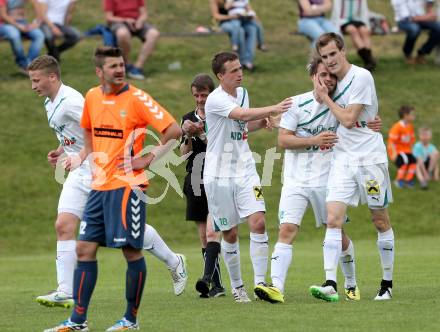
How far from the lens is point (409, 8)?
2852cm

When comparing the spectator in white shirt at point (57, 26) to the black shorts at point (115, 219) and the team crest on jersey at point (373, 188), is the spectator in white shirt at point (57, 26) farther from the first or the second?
the black shorts at point (115, 219)

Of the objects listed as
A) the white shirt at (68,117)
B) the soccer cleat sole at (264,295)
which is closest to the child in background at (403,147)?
the soccer cleat sole at (264,295)

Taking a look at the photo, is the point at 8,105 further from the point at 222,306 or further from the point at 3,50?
the point at 222,306

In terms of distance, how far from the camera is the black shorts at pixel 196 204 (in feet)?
41.5

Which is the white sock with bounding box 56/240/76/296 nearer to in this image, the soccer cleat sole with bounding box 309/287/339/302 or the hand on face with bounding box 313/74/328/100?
the soccer cleat sole with bounding box 309/287/339/302

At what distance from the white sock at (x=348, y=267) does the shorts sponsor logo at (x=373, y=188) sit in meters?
0.82

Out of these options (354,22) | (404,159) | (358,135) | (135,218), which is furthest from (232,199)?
(354,22)

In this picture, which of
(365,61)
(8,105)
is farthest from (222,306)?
(365,61)

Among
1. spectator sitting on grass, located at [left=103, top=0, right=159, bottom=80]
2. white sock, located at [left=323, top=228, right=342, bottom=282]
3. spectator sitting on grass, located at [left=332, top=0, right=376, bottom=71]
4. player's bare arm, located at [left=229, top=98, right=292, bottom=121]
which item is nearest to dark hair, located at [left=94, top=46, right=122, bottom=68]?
player's bare arm, located at [left=229, top=98, right=292, bottom=121]

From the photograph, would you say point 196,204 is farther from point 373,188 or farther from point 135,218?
point 135,218

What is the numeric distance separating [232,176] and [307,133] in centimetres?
93

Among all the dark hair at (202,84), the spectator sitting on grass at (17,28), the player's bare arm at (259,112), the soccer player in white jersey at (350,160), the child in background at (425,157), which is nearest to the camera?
the player's bare arm at (259,112)

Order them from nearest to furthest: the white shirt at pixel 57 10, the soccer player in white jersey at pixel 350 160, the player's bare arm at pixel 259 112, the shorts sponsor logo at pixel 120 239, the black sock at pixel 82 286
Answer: the shorts sponsor logo at pixel 120 239
the black sock at pixel 82 286
the player's bare arm at pixel 259 112
the soccer player in white jersey at pixel 350 160
the white shirt at pixel 57 10

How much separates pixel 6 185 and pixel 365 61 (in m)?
9.93
